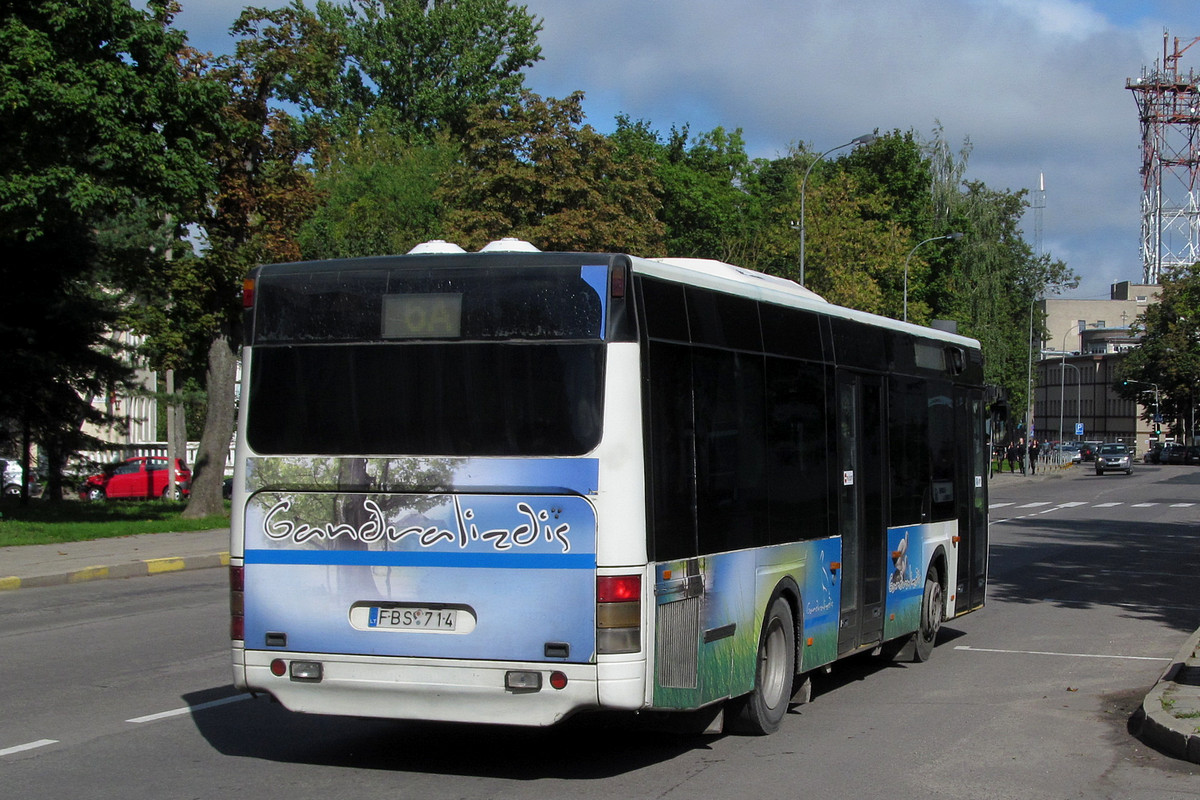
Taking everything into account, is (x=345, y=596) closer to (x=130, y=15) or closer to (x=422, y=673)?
(x=422, y=673)

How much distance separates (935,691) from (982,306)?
204 ft

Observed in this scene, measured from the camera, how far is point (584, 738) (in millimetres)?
8211

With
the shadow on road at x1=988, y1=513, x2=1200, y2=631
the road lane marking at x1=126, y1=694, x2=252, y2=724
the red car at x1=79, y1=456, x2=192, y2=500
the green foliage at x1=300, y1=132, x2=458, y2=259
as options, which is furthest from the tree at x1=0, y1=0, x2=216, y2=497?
the green foliage at x1=300, y1=132, x2=458, y2=259

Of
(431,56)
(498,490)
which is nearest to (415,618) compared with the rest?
(498,490)

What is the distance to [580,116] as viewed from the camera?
1698 inches

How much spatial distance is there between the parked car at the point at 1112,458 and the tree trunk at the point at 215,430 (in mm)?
57632

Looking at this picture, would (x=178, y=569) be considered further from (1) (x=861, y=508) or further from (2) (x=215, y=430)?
(1) (x=861, y=508)

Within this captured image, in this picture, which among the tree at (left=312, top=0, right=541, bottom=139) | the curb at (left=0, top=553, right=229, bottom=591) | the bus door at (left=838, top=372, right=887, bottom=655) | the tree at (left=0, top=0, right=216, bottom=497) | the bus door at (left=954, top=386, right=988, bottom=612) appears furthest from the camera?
the tree at (left=312, top=0, right=541, bottom=139)

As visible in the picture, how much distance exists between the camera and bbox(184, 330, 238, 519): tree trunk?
27.7 metres

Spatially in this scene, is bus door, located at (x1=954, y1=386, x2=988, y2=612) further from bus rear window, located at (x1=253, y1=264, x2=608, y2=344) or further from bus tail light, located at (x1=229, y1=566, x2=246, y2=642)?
bus tail light, located at (x1=229, y1=566, x2=246, y2=642)

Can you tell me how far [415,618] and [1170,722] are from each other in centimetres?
468

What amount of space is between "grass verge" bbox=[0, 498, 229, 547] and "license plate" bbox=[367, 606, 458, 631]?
16.4 metres

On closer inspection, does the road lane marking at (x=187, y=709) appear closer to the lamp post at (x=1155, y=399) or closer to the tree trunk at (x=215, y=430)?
the tree trunk at (x=215, y=430)

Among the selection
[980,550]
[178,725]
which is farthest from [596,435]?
[980,550]
